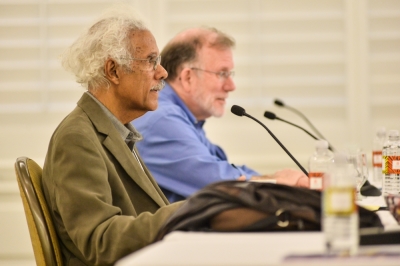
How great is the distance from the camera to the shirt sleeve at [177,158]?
2.62 meters

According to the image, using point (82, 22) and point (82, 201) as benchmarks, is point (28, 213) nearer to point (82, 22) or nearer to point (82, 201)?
point (82, 201)

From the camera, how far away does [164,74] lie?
212 centimetres

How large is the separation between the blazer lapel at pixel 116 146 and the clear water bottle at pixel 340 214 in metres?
0.87

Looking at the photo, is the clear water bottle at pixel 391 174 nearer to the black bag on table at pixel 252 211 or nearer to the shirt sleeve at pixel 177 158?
the shirt sleeve at pixel 177 158

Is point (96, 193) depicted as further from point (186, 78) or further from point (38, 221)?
point (186, 78)

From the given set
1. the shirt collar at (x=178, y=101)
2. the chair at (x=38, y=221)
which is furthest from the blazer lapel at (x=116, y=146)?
the shirt collar at (x=178, y=101)

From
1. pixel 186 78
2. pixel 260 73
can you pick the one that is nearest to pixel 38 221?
pixel 186 78

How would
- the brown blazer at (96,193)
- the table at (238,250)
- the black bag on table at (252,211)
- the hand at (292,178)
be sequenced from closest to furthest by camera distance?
the table at (238,250) → the black bag on table at (252,211) → the brown blazer at (96,193) → the hand at (292,178)

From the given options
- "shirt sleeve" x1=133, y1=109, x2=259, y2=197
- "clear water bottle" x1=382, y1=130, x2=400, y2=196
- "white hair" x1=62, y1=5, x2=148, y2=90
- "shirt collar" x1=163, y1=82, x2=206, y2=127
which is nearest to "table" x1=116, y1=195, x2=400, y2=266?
"white hair" x1=62, y1=5, x2=148, y2=90

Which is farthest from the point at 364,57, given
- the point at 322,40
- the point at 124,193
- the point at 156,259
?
the point at 156,259

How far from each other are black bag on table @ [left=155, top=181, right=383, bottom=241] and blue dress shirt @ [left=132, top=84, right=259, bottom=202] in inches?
50.5

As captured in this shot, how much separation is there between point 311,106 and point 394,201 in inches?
93.2

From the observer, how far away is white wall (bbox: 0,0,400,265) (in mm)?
3746

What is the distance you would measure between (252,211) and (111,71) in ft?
2.86
